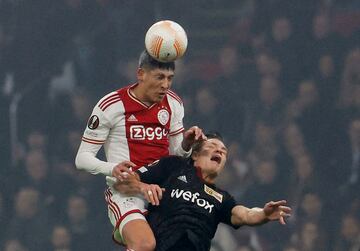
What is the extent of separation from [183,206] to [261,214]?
433mm

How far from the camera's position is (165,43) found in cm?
766

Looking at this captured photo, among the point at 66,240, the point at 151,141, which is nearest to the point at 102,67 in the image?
the point at 66,240

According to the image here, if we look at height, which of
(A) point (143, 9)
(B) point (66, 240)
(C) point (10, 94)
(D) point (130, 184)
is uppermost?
(A) point (143, 9)

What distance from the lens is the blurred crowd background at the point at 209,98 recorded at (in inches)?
438

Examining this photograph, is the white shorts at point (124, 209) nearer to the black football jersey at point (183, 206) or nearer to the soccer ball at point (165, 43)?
the black football jersey at point (183, 206)

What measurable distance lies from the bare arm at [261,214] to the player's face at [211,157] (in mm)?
257

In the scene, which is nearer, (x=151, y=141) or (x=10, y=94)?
(x=151, y=141)

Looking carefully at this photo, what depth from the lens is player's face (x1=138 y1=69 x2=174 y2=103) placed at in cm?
769

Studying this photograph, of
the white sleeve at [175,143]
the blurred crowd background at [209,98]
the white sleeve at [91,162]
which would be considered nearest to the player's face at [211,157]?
the white sleeve at [175,143]

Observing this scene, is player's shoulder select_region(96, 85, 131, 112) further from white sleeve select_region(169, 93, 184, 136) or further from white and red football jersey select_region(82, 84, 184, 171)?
white sleeve select_region(169, 93, 184, 136)

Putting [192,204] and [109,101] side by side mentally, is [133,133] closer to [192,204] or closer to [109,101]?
[109,101]

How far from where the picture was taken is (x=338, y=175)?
36.7ft

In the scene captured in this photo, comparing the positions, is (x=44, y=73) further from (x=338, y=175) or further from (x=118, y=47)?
(x=338, y=175)

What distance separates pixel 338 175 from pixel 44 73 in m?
2.55
